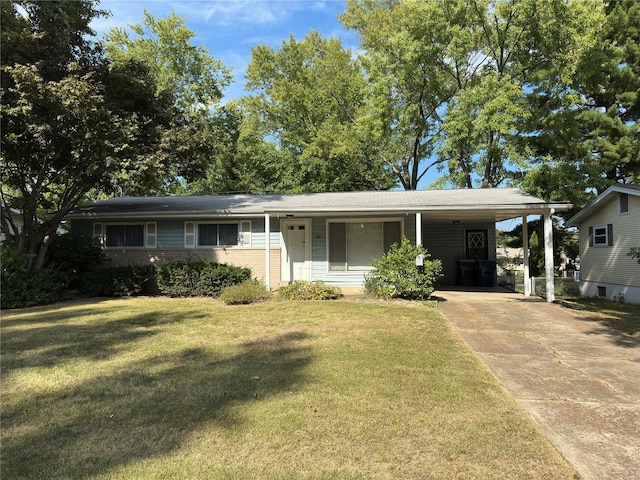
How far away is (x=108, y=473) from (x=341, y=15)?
27.4 m

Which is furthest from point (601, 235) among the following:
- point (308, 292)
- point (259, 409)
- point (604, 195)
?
point (259, 409)

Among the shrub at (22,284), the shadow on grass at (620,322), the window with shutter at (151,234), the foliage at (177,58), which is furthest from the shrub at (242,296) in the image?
the foliage at (177,58)

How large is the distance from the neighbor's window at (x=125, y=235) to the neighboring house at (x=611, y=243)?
16418 mm

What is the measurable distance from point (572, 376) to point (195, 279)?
9967 millimetres

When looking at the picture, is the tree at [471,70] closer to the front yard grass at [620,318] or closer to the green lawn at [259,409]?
the front yard grass at [620,318]

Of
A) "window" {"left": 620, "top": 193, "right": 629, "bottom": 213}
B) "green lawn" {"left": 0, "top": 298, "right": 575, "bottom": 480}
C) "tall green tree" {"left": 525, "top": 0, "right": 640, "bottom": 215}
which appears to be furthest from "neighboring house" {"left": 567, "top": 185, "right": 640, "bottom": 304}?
"green lawn" {"left": 0, "top": 298, "right": 575, "bottom": 480}

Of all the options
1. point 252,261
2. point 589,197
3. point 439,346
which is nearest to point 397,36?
point 589,197

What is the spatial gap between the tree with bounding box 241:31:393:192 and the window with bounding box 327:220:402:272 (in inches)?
409

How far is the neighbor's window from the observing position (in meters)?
14.2

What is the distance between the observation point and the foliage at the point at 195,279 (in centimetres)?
1195

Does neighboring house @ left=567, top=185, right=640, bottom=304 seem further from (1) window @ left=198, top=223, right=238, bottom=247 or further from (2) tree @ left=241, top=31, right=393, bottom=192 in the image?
(1) window @ left=198, top=223, right=238, bottom=247

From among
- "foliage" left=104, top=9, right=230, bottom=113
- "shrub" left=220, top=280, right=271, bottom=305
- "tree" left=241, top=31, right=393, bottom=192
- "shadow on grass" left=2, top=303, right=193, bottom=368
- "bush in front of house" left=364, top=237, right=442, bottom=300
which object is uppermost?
"foliage" left=104, top=9, right=230, bottom=113

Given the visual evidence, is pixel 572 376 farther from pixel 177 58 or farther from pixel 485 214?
pixel 177 58

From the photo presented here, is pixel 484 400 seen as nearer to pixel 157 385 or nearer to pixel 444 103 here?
pixel 157 385
